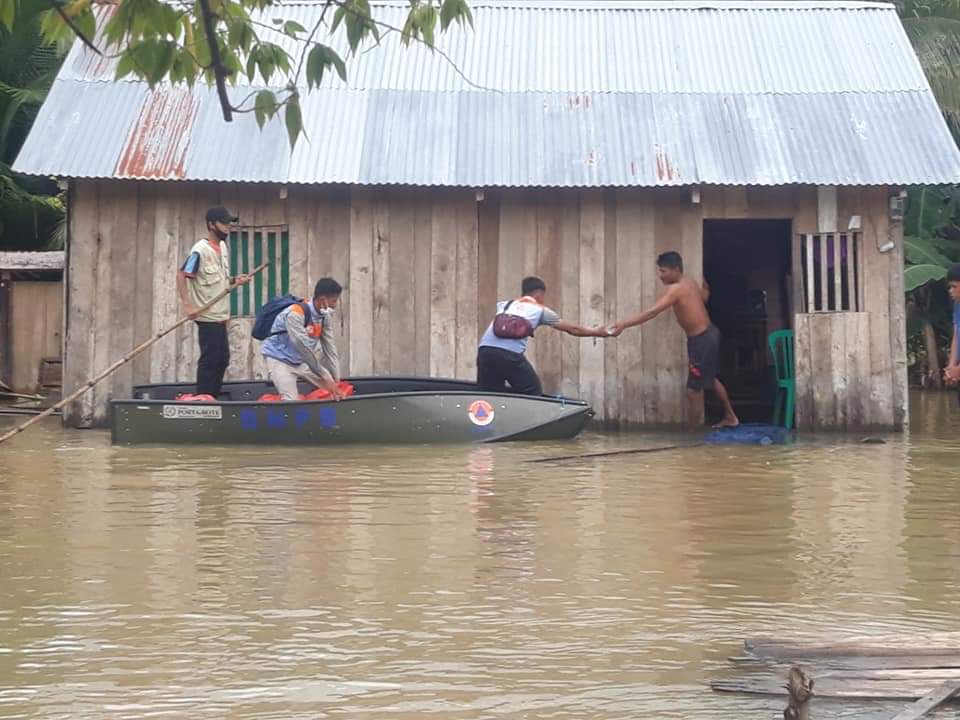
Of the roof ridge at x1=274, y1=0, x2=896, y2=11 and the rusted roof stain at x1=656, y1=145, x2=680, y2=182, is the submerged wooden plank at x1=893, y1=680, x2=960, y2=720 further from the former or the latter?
the roof ridge at x1=274, y1=0, x2=896, y2=11

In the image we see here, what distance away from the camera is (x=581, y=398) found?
13734mm

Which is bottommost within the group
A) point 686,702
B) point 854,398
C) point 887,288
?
point 686,702

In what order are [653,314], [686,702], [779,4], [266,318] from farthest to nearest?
[779,4]
[653,314]
[266,318]
[686,702]

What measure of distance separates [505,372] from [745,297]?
6767 mm

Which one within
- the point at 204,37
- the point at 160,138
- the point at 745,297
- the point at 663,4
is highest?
the point at 663,4

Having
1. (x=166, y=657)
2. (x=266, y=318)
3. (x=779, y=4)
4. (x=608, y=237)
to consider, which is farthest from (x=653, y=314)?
(x=166, y=657)

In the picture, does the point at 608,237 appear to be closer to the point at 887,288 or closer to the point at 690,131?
the point at 690,131

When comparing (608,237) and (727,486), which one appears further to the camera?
(608,237)

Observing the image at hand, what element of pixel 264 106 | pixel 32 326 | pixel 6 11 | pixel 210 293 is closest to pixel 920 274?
pixel 210 293

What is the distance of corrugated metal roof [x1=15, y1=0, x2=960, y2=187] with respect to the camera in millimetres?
13344

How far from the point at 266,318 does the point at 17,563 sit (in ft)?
18.4

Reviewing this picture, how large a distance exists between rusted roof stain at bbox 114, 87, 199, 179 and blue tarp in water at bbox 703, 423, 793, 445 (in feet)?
17.0

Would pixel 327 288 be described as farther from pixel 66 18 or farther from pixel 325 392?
pixel 66 18

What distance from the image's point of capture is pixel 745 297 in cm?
1869
